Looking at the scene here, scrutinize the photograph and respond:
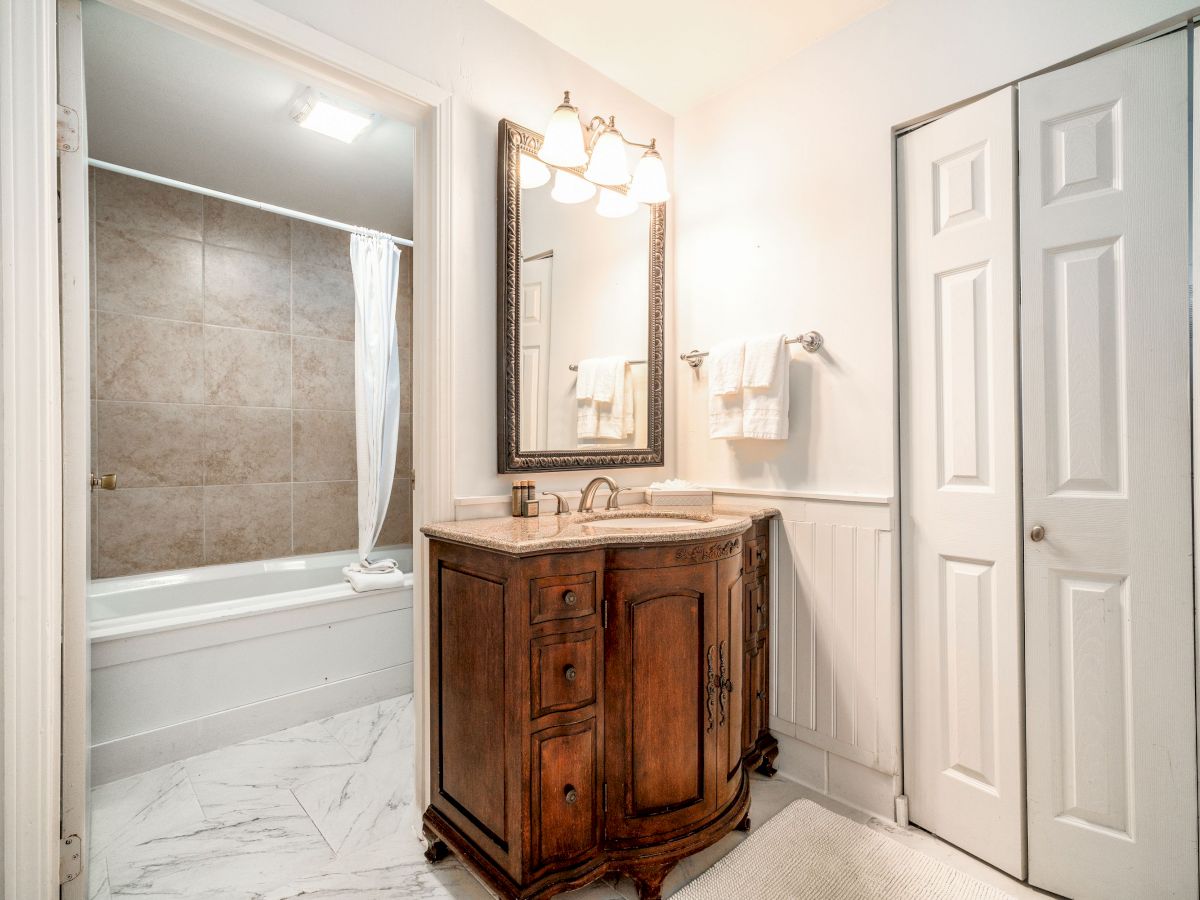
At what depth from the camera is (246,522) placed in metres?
3.03

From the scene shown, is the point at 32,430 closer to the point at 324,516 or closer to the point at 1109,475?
the point at 324,516

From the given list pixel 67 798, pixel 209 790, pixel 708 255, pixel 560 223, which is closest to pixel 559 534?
pixel 560 223

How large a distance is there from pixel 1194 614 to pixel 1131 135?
1.11 meters

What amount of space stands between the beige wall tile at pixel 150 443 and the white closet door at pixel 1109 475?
11.3ft

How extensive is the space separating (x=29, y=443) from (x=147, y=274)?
2.11m

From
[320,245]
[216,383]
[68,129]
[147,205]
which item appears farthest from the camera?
[320,245]

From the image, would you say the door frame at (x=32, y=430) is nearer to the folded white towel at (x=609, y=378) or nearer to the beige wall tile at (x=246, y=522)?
the folded white towel at (x=609, y=378)

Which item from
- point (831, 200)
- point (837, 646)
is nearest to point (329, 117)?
point (831, 200)

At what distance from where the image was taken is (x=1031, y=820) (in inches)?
57.9

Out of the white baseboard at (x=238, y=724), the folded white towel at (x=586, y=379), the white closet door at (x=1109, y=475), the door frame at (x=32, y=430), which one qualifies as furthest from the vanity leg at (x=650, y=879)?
the white baseboard at (x=238, y=724)

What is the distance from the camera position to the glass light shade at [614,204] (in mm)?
2047

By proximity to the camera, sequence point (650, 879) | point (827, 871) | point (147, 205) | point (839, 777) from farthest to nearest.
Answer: point (147, 205)
point (839, 777)
point (827, 871)
point (650, 879)

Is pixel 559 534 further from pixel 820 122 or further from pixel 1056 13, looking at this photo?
pixel 1056 13

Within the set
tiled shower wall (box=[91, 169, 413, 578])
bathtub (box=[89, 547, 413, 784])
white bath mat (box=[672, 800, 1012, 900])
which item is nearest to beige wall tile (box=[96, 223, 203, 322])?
tiled shower wall (box=[91, 169, 413, 578])
